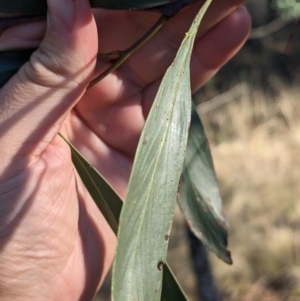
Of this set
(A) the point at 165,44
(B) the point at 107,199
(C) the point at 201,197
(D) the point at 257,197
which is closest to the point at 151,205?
(B) the point at 107,199

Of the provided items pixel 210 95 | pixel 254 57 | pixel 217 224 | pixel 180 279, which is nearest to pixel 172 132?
pixel 217 224

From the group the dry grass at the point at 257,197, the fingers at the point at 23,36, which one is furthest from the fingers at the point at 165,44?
the dry grass at the point at 257,197

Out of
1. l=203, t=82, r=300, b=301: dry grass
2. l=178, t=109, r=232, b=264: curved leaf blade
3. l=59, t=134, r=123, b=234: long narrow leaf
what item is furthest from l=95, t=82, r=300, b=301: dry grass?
l=59, t=134, r=123, b=234: long narrow leaf

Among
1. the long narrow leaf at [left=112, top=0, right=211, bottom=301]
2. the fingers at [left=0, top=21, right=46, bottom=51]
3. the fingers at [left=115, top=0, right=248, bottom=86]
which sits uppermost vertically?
the fingers at [left=0, top=21, right=46, bottom=51]

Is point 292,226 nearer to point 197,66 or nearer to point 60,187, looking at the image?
point 197,66

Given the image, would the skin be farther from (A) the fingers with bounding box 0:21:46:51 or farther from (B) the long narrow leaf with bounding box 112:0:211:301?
(B) the long narrow leaf with bounding box 112:0:211:301
